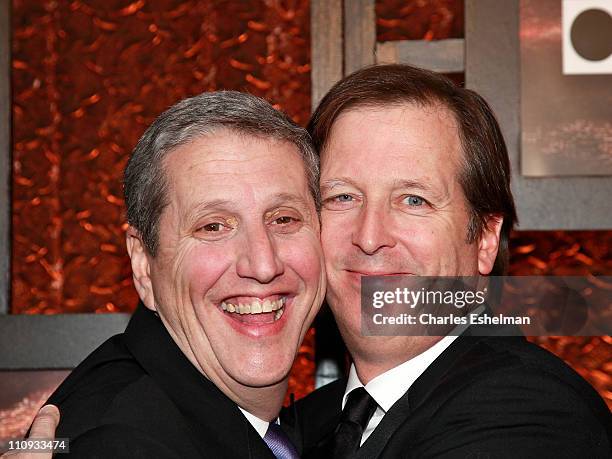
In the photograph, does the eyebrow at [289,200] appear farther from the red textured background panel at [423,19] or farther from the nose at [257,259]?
the red textured background panel at [423,19]

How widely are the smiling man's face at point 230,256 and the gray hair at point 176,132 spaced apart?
0.05 feet

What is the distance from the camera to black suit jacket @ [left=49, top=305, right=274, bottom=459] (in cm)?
128

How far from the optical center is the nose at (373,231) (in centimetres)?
166

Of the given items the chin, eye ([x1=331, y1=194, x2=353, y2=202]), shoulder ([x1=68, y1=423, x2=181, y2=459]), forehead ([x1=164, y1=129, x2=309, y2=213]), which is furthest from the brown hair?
shoulder ([x1=68, y1=423, x2=181, y2=459])

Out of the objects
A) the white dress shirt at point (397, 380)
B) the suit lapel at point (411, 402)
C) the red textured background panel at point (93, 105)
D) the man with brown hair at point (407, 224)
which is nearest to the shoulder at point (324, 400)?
the man with brown hair at point (407, 224)

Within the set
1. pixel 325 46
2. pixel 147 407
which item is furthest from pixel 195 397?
pixel 325 46

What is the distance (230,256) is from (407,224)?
1.16 feet

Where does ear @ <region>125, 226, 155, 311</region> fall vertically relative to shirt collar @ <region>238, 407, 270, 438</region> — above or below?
above

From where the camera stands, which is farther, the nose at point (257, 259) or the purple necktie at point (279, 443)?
the purple necktie at point (279, 443)

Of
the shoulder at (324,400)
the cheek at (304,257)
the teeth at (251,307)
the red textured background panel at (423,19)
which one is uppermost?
the red textured background panel at (423,19)

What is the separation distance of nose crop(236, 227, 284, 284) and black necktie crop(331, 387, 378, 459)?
13.5 inches

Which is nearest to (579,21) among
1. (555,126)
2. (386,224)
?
(555,126)

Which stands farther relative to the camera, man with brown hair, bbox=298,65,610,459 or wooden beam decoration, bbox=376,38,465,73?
wooden beam decoration, bbox=376,38,465,73

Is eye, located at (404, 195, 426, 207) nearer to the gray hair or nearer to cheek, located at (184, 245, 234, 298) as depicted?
the gray hair
